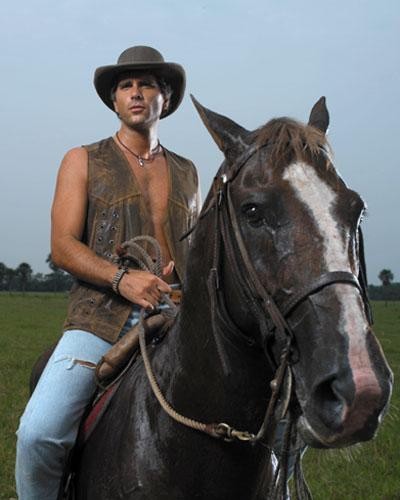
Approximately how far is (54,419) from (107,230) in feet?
3.44

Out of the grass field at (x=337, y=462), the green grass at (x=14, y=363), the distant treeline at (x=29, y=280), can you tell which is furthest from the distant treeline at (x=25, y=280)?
the grass field at (x=337, y=462)

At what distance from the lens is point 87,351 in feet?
12.2

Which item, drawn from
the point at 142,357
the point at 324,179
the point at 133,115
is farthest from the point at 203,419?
the point at 133,115

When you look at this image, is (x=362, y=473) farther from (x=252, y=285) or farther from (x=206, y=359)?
(x=252, y=285)

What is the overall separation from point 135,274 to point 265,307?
124 cm

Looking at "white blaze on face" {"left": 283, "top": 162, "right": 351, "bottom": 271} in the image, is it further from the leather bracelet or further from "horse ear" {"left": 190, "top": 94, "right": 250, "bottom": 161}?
the leather bracelet

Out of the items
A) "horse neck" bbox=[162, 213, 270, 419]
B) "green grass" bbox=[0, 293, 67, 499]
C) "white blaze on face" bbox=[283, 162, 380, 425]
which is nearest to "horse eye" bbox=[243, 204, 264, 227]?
"white blaze on face" bbox=[283, 162, 380, 425]

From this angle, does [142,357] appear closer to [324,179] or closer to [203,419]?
[203,419]

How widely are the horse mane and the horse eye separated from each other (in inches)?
7.1

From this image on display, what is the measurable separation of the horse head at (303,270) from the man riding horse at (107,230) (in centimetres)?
96

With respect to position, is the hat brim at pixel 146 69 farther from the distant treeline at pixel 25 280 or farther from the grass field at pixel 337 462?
the distant treeline at pixel 25 280

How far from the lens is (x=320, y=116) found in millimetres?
3184

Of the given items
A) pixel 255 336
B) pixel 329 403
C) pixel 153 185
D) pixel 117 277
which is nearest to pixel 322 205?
pixel 255 336

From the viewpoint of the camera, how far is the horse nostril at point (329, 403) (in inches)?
86.4
